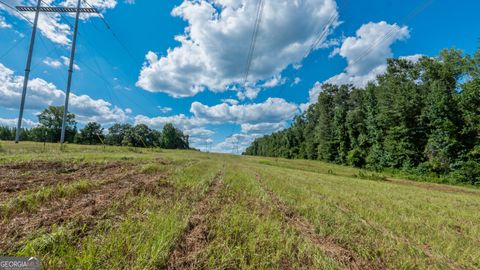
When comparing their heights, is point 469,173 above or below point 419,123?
below

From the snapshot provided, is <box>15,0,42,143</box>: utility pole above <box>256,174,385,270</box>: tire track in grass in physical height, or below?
above

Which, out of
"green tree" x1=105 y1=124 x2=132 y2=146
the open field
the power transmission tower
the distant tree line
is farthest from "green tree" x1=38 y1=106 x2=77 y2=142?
the open field

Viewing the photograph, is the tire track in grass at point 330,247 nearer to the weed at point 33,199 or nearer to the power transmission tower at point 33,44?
the weed at point 33,199

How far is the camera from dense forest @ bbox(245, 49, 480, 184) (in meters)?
22.0

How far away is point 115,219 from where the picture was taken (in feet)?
11.7

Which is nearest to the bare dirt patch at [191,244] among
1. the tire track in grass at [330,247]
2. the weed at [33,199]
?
the tire track in grass at [330,247]

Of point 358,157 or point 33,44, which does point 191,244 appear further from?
point 358,157

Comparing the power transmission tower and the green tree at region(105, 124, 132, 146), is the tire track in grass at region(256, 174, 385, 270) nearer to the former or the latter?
the power transmission tower

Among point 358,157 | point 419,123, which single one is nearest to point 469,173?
point 419,123

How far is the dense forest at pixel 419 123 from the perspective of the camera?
72.2 feet

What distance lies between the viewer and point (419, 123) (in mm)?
27719

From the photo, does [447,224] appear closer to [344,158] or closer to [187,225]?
[187,225]

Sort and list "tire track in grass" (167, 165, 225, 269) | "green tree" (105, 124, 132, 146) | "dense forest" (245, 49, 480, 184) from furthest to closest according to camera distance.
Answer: "green tree" (105, 124, 132, 146)
"dense forest" (245, 49, 480, 184)
"tire track in grass" (167, 165, 225, 269)

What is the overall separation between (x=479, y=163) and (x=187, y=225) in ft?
101
